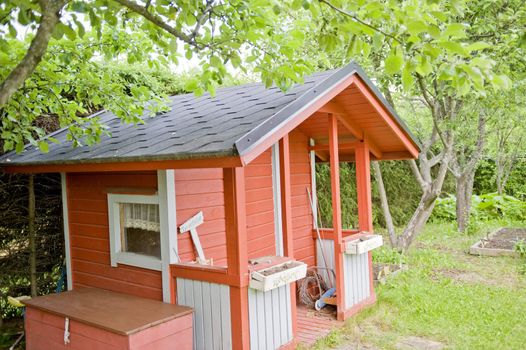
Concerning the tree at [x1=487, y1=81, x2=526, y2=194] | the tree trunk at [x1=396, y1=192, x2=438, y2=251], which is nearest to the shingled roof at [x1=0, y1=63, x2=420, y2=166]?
the tree trunk at [x1=396, y1=192, x2=438, y2=251]

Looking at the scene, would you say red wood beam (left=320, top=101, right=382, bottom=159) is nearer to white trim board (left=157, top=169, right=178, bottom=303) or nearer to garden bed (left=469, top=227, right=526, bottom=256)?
white trim board (left=157, top=169, right=178, bottom=303)

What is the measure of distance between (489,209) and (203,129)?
13.0 m

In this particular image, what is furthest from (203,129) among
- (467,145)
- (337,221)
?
Result: (467,145)

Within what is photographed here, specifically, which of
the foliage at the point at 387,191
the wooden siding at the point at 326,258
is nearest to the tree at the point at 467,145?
the foliage at the point at 387,191

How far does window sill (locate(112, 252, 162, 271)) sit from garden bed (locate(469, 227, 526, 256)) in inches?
284

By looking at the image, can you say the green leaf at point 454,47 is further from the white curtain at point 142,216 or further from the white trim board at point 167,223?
the white curtain at point 142,216

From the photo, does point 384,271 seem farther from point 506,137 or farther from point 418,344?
point 506,137

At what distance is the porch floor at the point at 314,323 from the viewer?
492cm

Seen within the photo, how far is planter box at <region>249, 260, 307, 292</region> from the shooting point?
382 centimetres

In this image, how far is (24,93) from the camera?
167 inches

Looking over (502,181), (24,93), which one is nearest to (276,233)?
(24,93)

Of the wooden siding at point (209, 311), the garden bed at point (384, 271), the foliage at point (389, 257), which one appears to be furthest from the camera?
the foliage at point (389, 257)

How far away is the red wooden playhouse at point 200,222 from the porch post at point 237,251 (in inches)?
0.4

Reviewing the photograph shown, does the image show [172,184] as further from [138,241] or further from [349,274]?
[349,274]
